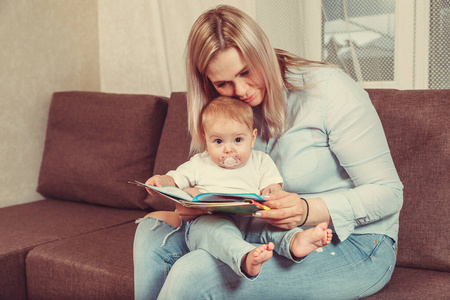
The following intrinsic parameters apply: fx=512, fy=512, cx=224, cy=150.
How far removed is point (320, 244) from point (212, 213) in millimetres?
317

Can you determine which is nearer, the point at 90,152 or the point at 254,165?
the point at 254,165

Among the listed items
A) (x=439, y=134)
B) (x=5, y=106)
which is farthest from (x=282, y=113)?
(x=5, y=106)

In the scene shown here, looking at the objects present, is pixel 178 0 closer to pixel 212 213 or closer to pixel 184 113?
pixel 184 113

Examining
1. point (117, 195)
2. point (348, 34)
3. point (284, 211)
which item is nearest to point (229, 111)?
point (284, 211)

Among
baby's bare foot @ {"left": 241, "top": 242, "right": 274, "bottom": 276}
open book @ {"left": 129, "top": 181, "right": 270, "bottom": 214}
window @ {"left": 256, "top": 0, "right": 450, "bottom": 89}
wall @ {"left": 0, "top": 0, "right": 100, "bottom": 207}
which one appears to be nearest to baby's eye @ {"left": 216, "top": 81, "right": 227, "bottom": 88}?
open book @ {"left": 129, "top": 181, "right": 270, "bottom": 214}

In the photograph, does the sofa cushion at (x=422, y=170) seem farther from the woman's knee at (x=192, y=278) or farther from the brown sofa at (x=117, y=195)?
the woman's knee at (x=192, y=278)

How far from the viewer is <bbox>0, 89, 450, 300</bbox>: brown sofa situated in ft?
5.11

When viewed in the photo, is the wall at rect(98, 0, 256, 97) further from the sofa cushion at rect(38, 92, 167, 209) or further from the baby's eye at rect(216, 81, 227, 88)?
the baby's eye at rect(216, 81, 227, 88)

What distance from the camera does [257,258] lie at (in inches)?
43.3

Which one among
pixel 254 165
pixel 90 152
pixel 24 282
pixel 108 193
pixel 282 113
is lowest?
pixel 24 282

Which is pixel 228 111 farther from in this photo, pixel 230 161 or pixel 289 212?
pixel 289 212

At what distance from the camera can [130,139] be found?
2352 mm

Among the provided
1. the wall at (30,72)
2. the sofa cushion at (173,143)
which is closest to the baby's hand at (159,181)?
the sofa cushion at (173,143)

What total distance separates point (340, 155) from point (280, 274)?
0.38 m
